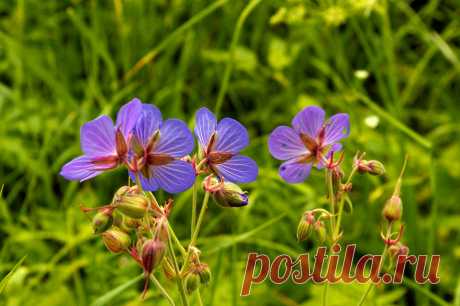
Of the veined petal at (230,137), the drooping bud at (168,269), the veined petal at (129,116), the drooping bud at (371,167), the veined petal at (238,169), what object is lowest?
the drooping bud at (168,269)

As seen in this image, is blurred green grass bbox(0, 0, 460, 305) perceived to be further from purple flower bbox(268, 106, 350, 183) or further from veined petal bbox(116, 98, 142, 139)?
veined petal bbox(116, 98, 142, 139)

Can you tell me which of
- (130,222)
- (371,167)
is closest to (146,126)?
(130,222)

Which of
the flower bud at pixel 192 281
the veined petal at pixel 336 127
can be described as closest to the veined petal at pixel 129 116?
the flower bud at pixel 192 281

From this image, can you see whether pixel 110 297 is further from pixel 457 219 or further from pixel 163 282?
pixel 457 219

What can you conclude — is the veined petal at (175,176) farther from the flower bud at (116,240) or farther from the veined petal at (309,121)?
the veined petal at (309,121)

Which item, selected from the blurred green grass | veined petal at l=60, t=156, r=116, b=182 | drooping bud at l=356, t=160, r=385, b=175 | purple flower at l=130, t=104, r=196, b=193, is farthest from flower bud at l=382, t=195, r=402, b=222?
the blurred green grass

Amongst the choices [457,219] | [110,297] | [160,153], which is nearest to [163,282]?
[110,297]
